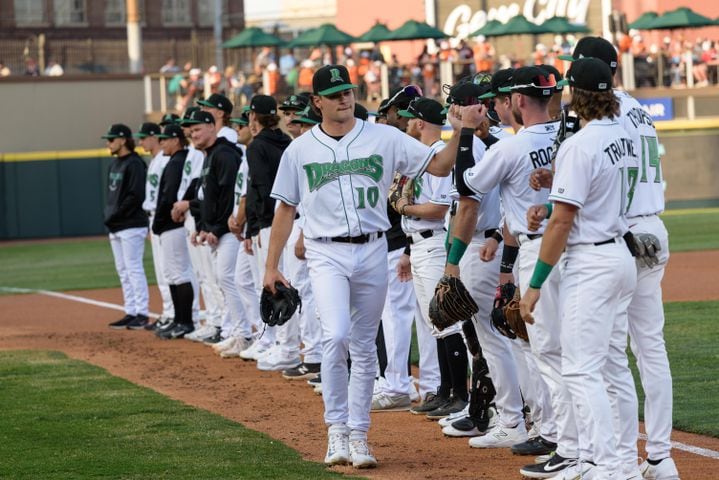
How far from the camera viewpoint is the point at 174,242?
13078 millimetres

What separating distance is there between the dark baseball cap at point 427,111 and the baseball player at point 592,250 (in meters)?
2.46

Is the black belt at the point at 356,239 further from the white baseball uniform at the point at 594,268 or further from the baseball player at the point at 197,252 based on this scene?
the baseball player at the point at 197,252

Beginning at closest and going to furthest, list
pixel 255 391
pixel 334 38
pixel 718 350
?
pixel 255 391 < pixel 718 350 < pixel 334 38

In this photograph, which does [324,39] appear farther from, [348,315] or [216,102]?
[348,315]

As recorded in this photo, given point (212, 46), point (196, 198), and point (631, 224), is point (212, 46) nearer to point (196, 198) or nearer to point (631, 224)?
point (196, 198)

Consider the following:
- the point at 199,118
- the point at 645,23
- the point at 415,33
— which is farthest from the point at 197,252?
the point at 645,23

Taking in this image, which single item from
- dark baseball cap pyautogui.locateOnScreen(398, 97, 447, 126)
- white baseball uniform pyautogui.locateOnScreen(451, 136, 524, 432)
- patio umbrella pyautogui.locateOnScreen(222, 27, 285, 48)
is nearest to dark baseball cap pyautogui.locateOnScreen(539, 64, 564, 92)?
→ white baseball uniform pyautogui.locateOnScreen(451, 136, 524, 432)

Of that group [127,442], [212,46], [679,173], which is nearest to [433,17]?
[212,46]

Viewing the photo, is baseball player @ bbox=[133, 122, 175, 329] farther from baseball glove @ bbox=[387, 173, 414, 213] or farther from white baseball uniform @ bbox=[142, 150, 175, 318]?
baseball glove @ bbox=[387, 173, 414, 213]

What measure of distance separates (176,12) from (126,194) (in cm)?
4184

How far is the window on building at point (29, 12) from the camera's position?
5031 centimetres

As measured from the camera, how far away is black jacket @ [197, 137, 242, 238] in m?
11.5

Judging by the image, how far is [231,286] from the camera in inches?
460

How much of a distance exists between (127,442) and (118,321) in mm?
6776
